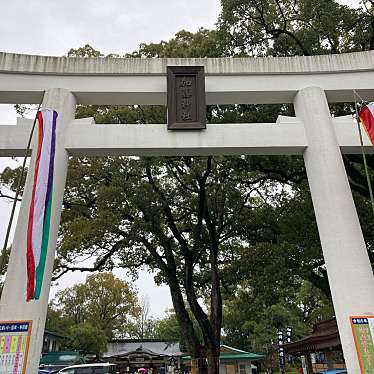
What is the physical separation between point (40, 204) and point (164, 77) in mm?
3129

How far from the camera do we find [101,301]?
99.5ft

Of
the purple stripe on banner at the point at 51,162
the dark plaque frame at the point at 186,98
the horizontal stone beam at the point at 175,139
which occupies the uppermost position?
the dark plaque frame at the point at 186,98

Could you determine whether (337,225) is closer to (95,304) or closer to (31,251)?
(31,251)

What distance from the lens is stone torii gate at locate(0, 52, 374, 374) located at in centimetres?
545

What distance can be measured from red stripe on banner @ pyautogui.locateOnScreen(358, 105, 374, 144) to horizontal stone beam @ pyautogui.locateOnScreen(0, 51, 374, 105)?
102cm

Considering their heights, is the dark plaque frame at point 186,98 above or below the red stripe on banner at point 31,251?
above

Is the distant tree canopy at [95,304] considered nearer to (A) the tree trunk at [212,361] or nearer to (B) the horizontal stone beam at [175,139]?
(A) the tree trunk at [212,361]

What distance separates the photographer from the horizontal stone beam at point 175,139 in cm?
629

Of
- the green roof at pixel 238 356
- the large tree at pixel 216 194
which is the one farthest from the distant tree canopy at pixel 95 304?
the large tree at pixel 216 194

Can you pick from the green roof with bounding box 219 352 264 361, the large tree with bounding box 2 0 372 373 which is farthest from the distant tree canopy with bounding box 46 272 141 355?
the large tree with bounding box 2 0 372 373

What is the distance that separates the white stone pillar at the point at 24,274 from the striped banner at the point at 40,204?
0.32m

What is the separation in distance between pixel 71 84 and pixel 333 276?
517 centimetres

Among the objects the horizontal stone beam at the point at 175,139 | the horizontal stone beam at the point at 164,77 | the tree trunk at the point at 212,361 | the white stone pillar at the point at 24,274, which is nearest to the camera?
the white stone pillar at the point at 24,274

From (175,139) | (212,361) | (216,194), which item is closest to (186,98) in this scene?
(175,139)
